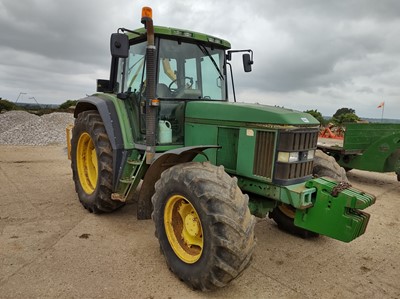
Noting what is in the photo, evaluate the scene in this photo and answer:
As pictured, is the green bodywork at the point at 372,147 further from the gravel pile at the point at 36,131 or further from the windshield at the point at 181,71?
the gravel pile at the point at 36,131

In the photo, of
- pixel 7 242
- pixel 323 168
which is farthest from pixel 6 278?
pixel 323 168

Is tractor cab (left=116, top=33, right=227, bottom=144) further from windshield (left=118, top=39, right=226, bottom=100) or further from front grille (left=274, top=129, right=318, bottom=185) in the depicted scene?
front grille (left=274, top=129, right=318, bottom=185)

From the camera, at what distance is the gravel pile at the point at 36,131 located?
12828 mm

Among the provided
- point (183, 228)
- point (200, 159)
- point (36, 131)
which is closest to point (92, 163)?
point (200, 159)

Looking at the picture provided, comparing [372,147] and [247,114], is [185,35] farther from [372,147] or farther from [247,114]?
[372,147]

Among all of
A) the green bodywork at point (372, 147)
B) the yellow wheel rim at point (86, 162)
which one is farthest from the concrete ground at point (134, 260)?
the green bodywork at point (372, 147)

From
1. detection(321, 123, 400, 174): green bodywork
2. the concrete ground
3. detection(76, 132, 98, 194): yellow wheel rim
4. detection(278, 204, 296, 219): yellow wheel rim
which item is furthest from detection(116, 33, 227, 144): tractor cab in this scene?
detection(321, 123, 400, 174): green bodywork

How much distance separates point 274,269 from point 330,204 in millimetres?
955

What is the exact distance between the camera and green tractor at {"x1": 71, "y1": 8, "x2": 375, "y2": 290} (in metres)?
2.91

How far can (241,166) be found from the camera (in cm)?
367

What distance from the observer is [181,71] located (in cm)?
430

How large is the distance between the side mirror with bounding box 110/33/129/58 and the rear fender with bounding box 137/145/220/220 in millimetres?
1173

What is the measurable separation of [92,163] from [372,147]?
6286 millimetres

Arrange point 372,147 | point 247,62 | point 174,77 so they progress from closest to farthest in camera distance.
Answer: point 174,77 → point 247,62 → point 372,147
